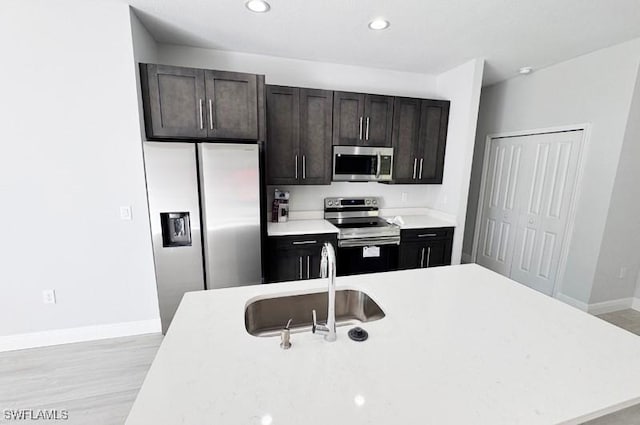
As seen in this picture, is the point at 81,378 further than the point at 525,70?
No

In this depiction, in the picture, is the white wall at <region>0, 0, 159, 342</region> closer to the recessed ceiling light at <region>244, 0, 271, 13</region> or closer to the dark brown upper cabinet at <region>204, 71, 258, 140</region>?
the dark brown upper cabinet at <region>204, 71, 258, 140</region>

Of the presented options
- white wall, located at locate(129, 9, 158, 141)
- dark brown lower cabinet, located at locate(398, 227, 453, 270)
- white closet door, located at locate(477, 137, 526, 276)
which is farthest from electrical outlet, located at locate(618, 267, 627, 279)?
white wall, located at locate(129, 9, 158, 141)

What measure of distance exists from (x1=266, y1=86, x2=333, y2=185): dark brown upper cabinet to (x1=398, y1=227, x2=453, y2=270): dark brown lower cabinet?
1.21 m

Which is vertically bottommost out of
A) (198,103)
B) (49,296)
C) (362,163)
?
(49,296)

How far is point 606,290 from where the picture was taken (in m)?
2.93

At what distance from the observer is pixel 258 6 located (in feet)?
6.68

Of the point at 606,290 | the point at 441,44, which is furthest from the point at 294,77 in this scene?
the point at 606,290

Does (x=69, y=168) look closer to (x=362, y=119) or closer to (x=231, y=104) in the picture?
(x=231, y=104)

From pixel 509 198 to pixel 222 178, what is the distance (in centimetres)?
356

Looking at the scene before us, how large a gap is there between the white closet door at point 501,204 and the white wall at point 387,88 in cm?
84

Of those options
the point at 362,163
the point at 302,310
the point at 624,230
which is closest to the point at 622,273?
the point at 624,230

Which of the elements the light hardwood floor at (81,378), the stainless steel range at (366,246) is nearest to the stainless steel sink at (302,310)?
the light hardwood floor at (81,378)

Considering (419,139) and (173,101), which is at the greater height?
(173,101)

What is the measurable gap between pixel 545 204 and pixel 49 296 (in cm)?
502
